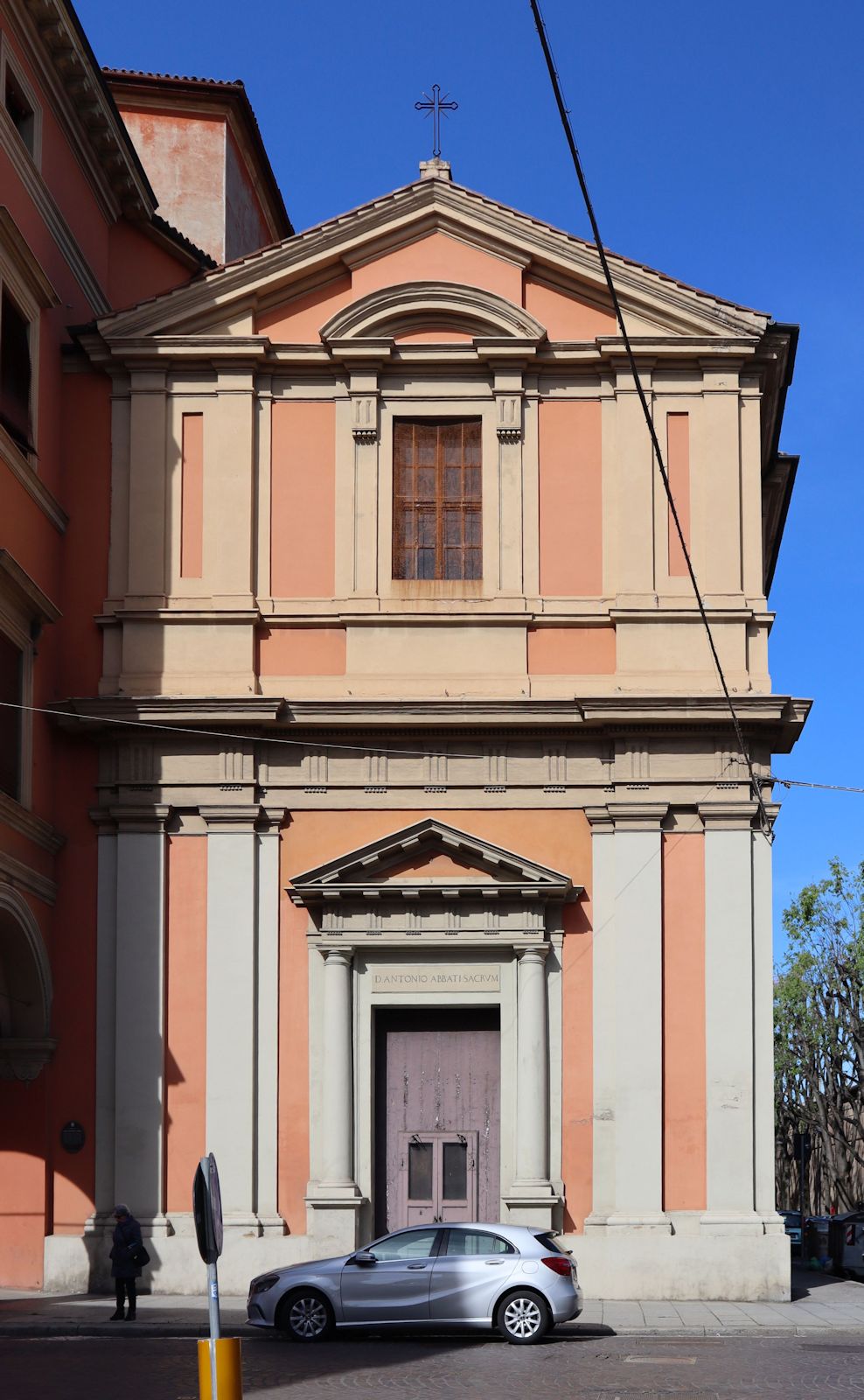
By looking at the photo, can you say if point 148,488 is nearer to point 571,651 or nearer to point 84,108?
point 84,108

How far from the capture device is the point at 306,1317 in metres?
20.5

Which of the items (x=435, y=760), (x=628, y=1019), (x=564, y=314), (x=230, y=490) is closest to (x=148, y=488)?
(x=230, y=490)

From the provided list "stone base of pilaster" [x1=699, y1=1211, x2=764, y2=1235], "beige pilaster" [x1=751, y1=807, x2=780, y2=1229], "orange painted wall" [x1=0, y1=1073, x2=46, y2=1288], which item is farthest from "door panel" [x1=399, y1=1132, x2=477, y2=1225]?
"orange painted wall" [x1=0, y1=1073, x2=46, y2=1288]

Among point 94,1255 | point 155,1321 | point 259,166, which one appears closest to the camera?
point 155,1321

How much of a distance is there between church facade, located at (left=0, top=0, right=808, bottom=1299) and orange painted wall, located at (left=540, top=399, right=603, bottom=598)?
2.0 inches

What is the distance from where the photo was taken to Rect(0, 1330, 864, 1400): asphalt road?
54.4 feet

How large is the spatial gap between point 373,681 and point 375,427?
339 cm

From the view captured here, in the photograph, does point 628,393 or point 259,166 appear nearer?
point 628,393

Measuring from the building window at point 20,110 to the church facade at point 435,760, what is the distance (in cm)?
251

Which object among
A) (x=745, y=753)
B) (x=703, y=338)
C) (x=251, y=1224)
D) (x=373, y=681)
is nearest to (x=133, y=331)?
(x=373, y=681)

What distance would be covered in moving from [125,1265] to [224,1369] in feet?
36.1

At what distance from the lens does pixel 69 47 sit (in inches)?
1022

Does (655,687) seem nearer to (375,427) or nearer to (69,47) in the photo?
(375,427)

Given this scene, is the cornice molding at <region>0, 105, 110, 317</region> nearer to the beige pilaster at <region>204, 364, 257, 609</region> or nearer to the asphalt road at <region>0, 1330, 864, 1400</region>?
the beige pilaster at <region>204, 364, 257, 609</region>
